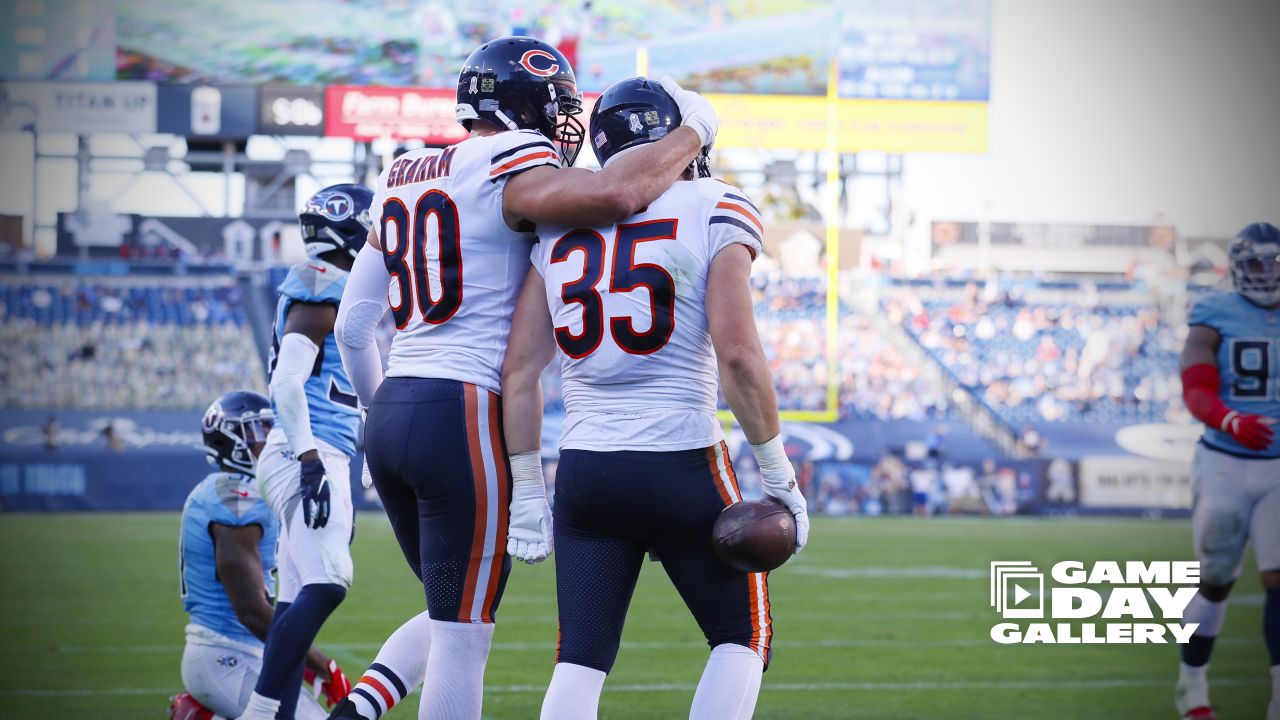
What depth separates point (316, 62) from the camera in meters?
26.0

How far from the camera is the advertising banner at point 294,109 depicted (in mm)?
25672

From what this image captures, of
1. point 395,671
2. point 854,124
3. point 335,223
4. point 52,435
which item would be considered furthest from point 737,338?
point 52,435

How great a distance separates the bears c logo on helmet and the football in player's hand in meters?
1.26

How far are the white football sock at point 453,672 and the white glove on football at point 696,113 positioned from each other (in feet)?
4.52

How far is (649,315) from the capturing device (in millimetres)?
3301

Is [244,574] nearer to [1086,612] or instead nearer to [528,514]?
[528,514]

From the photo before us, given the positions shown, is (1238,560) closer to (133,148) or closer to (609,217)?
(609,217)

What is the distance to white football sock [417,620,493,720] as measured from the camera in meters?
3.54

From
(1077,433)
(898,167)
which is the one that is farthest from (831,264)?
(898,167)

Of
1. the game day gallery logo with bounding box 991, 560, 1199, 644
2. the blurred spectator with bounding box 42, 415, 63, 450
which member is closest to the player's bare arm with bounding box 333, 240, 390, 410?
the game day gallery logo with bounding box 991, 560, 1199, 644

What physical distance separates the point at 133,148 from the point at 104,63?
2.71 metres

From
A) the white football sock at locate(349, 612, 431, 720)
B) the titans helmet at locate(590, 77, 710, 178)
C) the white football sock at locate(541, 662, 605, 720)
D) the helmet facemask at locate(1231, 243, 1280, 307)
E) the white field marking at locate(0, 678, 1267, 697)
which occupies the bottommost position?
the white field marking at locate(0, 678, 1267, 697)

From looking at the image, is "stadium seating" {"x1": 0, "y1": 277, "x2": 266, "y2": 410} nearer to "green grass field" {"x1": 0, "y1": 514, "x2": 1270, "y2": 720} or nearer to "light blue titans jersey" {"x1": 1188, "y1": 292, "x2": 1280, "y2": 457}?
"green grass field" {"x1": 0, "y1": 514, "x2": 1270, "y2": 720}

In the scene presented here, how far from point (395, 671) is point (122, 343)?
75.2 feet
